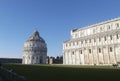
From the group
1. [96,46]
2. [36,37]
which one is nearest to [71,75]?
[96,46]

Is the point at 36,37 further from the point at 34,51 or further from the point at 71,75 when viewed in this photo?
the point at 71,75

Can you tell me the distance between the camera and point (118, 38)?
53.4 meters

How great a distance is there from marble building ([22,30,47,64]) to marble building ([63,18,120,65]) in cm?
4105

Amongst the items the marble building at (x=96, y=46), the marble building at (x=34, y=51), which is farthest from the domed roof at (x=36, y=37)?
the marble building at (x=96, y=46)

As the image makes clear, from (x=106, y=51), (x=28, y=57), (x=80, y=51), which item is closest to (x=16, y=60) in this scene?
(x=28, y=57)

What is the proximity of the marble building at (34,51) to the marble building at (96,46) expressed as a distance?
41046 millimetres

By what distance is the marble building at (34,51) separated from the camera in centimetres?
11400

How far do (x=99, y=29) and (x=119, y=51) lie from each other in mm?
14502

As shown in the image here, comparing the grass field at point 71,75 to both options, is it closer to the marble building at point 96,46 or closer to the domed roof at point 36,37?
the marble building at point 96,46

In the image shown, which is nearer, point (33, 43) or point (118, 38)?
point (118, 38)

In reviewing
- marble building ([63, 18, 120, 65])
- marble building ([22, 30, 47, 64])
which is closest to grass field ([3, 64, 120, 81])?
marble building ([63, 18, 120, 65])

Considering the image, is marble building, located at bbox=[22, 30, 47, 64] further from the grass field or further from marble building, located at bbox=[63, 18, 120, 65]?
the grass field

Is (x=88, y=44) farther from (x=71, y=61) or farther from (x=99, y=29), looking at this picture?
(x=71, y=61)

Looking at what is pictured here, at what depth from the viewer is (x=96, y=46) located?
6025 cm
